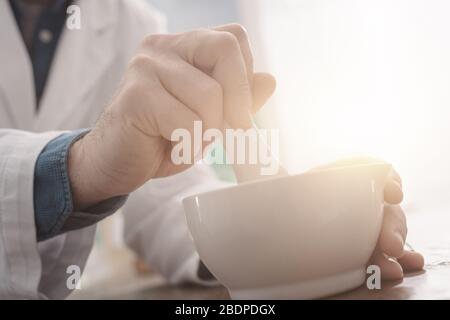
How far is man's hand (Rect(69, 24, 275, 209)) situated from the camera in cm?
42

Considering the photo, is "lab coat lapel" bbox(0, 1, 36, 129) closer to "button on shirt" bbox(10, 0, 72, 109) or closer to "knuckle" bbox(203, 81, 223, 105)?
"button on shirt" bbox(10, 0, 72, 109)

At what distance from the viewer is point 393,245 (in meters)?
0.39

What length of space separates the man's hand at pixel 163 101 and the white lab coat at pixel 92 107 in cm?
15

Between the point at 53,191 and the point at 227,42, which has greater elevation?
the point at 227,42

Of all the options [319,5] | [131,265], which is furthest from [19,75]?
[319,5]

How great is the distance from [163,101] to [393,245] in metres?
0.23

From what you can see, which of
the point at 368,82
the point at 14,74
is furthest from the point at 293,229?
the point at 368,82

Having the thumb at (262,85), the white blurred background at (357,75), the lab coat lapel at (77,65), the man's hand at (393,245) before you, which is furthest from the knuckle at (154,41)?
the white blurred background at (357,75)

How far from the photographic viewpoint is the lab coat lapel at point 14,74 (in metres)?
0.87

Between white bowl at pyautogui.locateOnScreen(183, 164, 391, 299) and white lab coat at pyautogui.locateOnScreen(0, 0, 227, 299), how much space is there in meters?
0.32

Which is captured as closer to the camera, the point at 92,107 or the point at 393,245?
the point at 393,245

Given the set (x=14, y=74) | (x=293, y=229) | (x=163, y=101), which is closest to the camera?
(x=293, y=229)

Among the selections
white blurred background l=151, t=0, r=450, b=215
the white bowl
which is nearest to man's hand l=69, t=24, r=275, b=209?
the white bowl

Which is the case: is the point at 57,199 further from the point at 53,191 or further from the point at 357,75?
the point at 357,75
